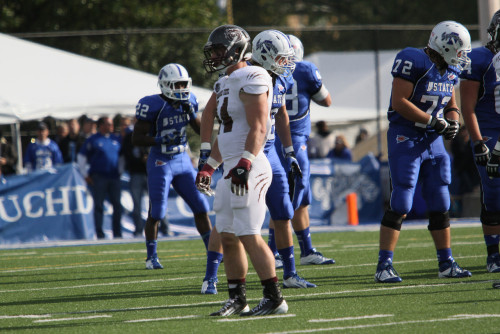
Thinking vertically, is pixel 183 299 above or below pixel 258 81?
below

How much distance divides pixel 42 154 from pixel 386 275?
8056 mm

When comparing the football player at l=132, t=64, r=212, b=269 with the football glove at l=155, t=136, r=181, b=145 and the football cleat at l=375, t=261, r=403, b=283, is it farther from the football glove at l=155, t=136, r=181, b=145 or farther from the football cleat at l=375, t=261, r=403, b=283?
the football cleat at l=375, t=261, r=403, b=283

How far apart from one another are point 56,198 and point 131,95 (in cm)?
214

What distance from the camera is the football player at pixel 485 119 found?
677cm

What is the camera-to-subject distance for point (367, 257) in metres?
8.62

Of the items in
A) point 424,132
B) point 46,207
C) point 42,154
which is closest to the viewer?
point 424,132

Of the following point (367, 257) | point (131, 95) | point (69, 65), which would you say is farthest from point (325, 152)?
point (367, 257)

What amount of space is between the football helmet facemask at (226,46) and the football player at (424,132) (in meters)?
1.61

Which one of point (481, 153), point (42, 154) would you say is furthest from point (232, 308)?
point (42, 154)

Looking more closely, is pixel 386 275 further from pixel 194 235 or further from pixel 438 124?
pixel 194 235

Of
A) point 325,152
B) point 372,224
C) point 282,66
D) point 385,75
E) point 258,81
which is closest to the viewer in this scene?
point 258,81

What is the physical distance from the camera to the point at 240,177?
4895 millimetres

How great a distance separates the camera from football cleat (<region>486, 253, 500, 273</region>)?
22.4 feet

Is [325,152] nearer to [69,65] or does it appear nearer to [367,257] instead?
[69,65]
